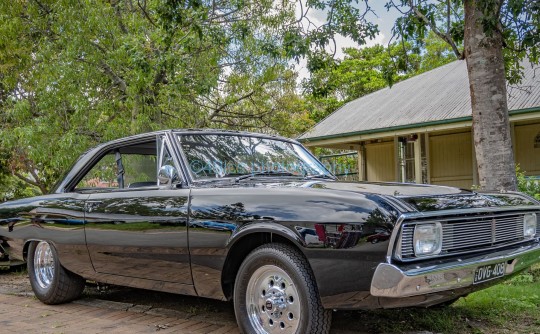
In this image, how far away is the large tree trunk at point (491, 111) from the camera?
584cm

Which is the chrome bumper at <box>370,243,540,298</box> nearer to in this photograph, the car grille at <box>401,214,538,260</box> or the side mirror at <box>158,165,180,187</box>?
the car grille at <box>401,214,538,260</box>

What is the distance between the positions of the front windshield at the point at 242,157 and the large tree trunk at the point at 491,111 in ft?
7.30

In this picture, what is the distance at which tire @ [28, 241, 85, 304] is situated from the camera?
5.29 meters

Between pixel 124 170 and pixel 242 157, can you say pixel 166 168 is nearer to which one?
pixel 242 157

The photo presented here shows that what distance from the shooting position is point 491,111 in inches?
230

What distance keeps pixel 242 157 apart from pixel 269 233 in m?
1.28

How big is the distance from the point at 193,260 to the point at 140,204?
0.81 m

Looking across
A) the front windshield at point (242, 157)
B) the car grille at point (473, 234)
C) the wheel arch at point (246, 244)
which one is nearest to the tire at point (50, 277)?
the front windshield at point (242, 157)

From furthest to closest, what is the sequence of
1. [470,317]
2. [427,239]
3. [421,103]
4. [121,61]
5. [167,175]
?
1. [421,103]
2. [121,61]
3. [470,317]
4. [167,175]
5. [427,239]

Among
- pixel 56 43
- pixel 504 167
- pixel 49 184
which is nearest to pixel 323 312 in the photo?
pixel 504 167

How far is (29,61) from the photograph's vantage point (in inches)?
404

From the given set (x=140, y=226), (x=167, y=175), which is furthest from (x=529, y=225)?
(x=140, y=226)

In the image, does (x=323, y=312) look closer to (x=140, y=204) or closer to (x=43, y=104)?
(x=140, y=204)

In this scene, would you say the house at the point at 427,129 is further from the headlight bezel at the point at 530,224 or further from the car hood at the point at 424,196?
the car hood at the point at 424,196
